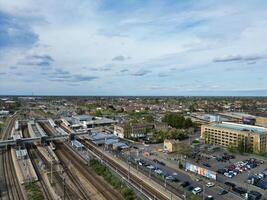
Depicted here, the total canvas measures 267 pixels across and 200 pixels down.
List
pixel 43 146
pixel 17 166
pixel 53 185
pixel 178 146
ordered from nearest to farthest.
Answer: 1. pixel 53 185
2. pixel 17 166
3. pixel 178 146
4. pixel 43 146

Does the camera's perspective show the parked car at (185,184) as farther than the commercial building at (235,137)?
No

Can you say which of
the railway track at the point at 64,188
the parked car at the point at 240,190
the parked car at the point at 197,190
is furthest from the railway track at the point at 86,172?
the parked car at the point at 240,190

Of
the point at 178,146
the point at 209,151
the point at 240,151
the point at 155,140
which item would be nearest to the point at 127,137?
the point at 155,140

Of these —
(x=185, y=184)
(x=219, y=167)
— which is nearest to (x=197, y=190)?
(x=185, y=184)

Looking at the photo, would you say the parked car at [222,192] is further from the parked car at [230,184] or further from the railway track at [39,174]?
the railway track at [39,174]

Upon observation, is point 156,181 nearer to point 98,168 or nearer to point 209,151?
point 98,168

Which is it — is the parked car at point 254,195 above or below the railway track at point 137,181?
below

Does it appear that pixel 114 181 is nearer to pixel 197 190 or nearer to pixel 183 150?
pixel 197 190
